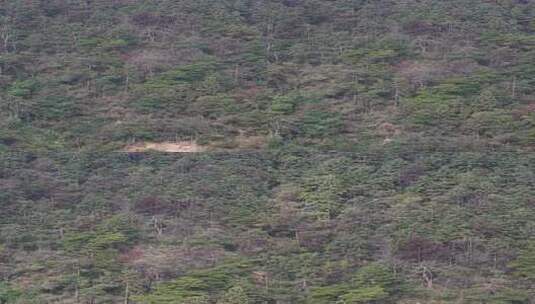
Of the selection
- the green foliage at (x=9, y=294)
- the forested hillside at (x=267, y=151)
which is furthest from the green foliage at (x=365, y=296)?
the green foliage at (x=9, y=294)

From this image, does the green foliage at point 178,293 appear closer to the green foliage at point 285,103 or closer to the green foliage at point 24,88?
the green foliage at point 285,103

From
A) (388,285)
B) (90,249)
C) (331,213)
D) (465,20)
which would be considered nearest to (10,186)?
(90,249)

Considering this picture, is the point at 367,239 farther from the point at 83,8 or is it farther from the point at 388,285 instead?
the point at 83,8

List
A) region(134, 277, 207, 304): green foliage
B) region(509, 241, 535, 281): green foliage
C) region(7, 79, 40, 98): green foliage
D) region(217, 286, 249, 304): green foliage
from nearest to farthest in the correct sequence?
1. region(217, 286, 249, 304): green foliage
2. region(134, 277, 207, 304): green foliage
3. region(509, 241, 535, 281): green foliage
4. region(7, 79, 40, 98): green foliage

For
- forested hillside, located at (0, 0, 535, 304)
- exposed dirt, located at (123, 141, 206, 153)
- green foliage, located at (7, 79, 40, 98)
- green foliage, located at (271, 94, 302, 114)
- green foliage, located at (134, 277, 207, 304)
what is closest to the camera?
green foliage, located at (134, 277, 207, 304)

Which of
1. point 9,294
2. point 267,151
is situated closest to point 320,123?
point 267,151

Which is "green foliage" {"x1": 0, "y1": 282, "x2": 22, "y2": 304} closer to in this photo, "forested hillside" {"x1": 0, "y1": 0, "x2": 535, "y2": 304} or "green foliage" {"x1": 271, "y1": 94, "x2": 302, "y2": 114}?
"forested hillside" {"x1": 0, "y1": 0, "x2": 535, "y2": 304}

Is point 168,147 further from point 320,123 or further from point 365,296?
point 365,296

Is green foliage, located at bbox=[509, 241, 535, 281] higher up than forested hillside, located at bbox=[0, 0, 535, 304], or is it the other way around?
green foliage, located at bbox=[509, 241, 535, 281]

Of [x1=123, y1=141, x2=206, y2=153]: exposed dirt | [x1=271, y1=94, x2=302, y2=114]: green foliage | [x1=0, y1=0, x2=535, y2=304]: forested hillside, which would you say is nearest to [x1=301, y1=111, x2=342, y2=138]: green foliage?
[x1=0, y1=0, x2=535, y2=304]: forested hillside
